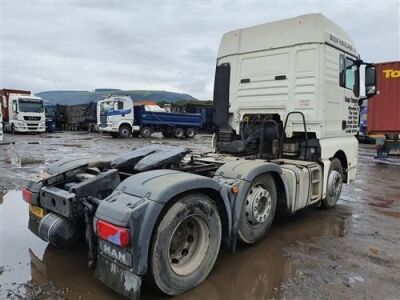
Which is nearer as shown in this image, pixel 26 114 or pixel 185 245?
pixel 185 245

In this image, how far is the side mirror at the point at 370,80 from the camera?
6.17m

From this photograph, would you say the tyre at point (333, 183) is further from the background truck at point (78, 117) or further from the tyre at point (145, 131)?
the background truck at point (78, 117)

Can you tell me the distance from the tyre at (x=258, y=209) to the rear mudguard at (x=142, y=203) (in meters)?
1.01

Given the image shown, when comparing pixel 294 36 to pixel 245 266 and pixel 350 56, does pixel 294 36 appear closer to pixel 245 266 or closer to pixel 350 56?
pixel 350 56

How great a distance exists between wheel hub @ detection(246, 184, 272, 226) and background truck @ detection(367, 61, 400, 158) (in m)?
10.4

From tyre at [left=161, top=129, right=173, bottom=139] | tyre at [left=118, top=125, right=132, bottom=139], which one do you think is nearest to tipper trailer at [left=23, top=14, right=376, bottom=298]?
tyre at [left=118, top=125, right=132, bottom=139]

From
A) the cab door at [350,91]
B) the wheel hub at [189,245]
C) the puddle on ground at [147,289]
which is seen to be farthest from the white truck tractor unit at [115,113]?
the wheel hub at [189,245]

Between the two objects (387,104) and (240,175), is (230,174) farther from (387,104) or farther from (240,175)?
(387,104)

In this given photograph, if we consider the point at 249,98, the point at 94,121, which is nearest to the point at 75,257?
the point at 249,98

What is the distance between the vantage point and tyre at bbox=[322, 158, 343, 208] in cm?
588

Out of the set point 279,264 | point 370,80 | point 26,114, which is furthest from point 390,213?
point 26,114

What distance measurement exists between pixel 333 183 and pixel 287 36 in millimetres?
2520

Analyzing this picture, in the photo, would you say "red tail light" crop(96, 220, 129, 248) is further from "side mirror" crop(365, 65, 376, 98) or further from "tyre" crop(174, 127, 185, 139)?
"tyre" crop(174, 127, 185, 139)

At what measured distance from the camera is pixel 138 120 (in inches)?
990
